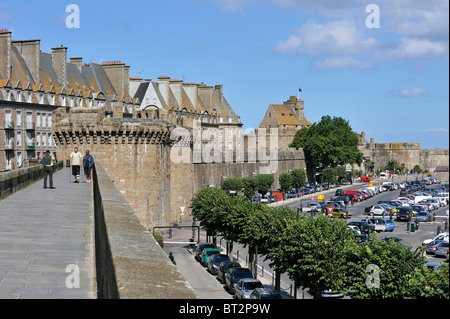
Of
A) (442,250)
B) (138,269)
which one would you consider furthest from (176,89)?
(138,269)

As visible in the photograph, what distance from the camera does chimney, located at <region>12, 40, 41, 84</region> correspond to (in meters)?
70.9

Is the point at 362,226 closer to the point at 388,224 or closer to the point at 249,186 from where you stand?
the point at 388,224

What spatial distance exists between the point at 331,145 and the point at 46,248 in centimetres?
10219

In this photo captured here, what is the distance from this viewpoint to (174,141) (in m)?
41.8

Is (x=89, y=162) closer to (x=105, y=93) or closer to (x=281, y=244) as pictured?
(x=281, y=244)

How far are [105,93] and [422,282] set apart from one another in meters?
70.1

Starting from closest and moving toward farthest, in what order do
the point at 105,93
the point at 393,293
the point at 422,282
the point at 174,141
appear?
the point at 422,282, the point at 393,293, the point at 174,141, the point at 105,93

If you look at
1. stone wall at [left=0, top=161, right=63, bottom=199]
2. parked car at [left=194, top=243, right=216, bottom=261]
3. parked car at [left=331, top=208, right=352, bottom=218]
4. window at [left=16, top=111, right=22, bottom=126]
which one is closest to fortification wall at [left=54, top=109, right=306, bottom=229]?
parked car at [left=194, top=243, right=216, bottom=261]

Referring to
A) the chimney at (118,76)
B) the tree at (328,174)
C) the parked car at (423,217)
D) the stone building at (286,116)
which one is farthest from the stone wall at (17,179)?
the stone building at (286,116)

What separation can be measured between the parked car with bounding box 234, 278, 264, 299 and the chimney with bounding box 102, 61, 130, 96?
205ft

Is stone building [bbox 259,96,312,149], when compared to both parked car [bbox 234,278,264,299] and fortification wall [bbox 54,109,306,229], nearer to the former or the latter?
fortification wall [bbox 54,109,306,229]

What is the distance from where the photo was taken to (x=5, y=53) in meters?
66.4

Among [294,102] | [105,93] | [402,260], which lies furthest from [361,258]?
[294,102]

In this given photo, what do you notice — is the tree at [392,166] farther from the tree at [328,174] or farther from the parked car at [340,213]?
the parked car at [340,213]
